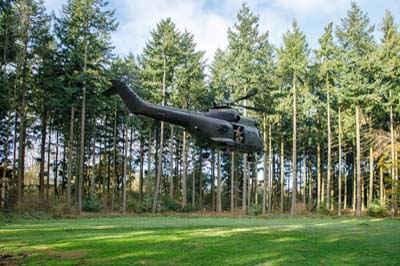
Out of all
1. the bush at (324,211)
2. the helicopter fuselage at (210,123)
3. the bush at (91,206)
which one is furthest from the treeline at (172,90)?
the helicopter fuselage at (210,123)

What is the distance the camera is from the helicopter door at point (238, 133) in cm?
1280

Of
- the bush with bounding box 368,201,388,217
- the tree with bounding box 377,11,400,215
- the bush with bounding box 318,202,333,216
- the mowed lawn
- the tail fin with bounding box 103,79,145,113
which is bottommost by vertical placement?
the bush with bounding box 318,202,333,216

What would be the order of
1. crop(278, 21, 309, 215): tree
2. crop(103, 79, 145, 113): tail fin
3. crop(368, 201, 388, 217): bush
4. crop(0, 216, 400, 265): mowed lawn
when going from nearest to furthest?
crop(0, 216, 400, 265): mowed lawn, crop(103, 79, 145, 113): tail fin, crop(368, 201, 388, 217): bush, crop(278, 21, 309, 215): tree

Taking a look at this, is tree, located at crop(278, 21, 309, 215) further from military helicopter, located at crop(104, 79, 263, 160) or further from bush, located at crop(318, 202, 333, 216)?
military helicopter, located at crop(104, 79, 263, 160)

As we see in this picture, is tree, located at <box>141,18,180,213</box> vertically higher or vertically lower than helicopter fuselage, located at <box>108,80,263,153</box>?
higher

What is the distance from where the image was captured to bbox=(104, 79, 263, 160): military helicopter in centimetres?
1128

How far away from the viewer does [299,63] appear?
28.9 metres

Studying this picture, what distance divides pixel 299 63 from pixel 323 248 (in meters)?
21.5

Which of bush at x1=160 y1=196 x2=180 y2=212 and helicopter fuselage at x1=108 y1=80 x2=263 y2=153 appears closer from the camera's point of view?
helicopter fuselage at x1=108 y1=80 x2=263 y2=153

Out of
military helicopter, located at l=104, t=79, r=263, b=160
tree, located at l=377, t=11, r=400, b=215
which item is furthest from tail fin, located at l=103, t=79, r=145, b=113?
tree, located at l=377, t=11, r=400, b=215

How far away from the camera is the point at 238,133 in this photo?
1286 cm

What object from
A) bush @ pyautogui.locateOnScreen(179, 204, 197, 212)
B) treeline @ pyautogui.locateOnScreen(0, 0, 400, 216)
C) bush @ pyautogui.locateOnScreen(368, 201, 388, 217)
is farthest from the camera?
bush @ pyautogui.locateOnScreen(179, 204, 197, 212)

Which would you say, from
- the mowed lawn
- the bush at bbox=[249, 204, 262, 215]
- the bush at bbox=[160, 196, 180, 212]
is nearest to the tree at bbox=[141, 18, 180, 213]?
the bush at bbox=[160, 196, 180, 212]

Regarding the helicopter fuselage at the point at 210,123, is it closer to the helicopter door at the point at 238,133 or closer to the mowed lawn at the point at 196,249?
the helicopter door at the point at 238,133
